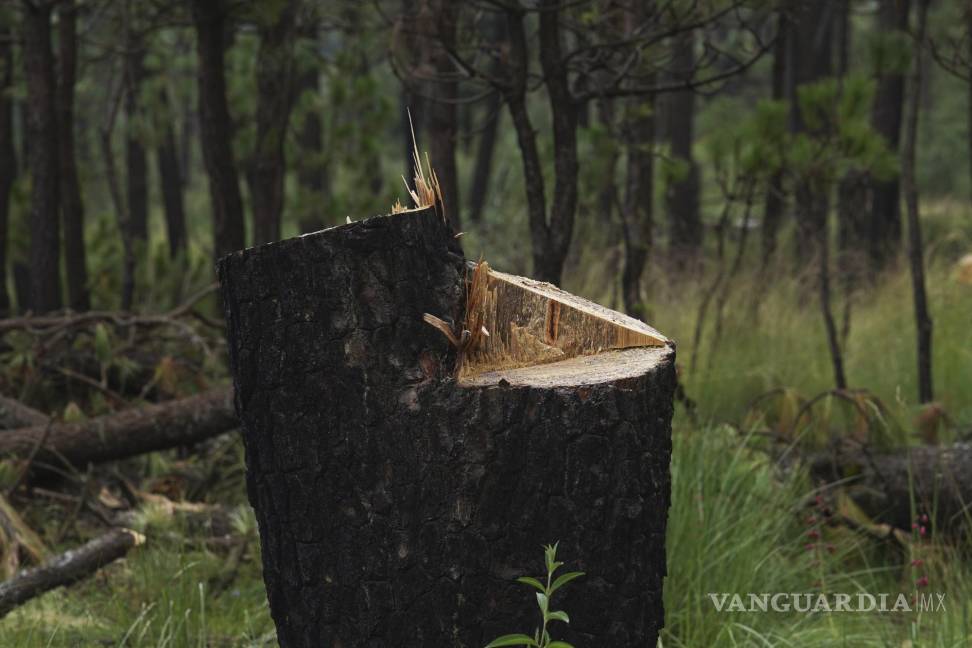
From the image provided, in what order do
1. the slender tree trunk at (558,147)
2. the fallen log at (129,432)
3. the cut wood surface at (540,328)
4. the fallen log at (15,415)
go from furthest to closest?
the fallen log at (15,415)
the fallen log at (129,432)
the slender tree trunk at (558,147)
the cut wood surface at (540,328)

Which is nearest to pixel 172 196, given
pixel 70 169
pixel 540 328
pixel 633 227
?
pixel 70 169

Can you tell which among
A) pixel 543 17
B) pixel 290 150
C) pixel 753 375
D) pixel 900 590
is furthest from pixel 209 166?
pixel 900 590

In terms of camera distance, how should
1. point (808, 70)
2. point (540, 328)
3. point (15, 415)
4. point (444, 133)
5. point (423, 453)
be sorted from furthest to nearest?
point (808, 70) → point (444, 133) → point (15, 415) → point (540, 328) → point (423, 453)

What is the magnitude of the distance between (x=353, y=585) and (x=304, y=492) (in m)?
0.22

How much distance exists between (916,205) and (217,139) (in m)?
3.67

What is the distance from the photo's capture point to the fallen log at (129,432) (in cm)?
475

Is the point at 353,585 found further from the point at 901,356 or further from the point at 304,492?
the point at 901,356

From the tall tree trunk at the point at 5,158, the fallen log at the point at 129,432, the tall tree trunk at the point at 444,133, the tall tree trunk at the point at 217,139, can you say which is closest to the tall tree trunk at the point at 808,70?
the tall tree trunk at the point at 444,133

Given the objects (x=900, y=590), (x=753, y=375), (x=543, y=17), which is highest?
(x=543, y=17)

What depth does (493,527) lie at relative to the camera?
225 centimetres

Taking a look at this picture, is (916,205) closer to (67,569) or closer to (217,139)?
(217,139)

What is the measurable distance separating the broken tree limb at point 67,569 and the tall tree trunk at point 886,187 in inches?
293

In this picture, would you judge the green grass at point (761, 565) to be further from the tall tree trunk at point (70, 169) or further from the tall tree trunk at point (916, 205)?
the tall tree trunk at point (70, 169)

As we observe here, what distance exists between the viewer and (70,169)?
7098mm
